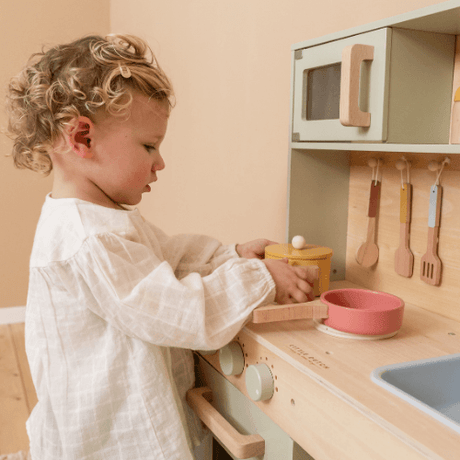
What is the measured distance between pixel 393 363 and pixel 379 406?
15 cm

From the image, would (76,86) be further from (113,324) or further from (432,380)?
(432,380)

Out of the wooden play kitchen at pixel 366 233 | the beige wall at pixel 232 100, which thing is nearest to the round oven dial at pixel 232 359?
the wooden play kitchen at pixel 366 233

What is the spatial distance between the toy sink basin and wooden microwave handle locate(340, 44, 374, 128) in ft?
1.39

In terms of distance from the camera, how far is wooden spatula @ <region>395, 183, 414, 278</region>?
1085mm

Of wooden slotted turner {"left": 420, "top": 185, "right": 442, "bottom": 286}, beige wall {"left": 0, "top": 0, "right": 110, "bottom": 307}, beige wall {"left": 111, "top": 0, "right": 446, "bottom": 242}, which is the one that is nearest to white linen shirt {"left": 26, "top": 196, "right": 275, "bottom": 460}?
wooden slotted turner {"left": 420, "top": 185, "right": 442, "bottom": 286}

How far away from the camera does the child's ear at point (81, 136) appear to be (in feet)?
2.94

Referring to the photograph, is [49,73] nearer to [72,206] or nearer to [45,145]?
[45,145]

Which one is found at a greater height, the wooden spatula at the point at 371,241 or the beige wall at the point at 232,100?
the beige wall at the point at 232,100

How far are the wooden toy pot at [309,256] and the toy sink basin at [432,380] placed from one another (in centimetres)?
32

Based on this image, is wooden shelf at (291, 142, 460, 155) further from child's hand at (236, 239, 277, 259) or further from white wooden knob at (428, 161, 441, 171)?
child's hand at (236, 239, 277, 259)

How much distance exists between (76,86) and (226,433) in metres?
0.64

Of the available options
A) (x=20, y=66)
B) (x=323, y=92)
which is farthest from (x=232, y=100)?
(x=20, y=66)

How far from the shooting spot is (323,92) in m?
1.07

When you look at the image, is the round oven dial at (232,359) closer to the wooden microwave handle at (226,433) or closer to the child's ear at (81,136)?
the wooden microwave handle at (226,433)
